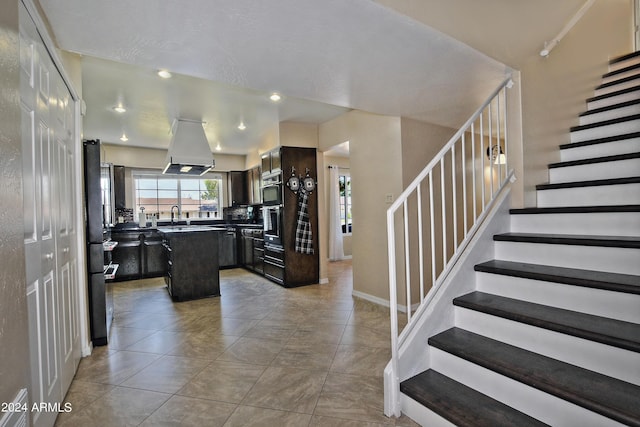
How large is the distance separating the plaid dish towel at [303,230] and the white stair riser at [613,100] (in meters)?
3.40

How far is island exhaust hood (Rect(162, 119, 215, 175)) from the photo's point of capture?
447 centimetres

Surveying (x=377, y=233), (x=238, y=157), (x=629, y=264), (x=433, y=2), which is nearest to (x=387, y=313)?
(x=377, y=233)

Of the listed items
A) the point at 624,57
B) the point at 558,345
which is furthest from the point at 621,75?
the point at 558,345

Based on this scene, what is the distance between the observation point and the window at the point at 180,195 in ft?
21.4

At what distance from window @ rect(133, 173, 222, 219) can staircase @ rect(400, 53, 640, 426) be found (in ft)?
20.7

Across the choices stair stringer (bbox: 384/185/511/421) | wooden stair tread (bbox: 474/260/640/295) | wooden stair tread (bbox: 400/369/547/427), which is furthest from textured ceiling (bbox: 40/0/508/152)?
wooden stair tread (bbox: 400/369/547/427)

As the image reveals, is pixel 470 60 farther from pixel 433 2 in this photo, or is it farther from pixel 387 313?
pixel 387 313

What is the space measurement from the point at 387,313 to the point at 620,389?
2272 millimetres

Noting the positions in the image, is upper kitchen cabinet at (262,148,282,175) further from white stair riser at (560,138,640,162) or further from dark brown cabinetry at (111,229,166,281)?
white stair riser at (560,138,640,162)

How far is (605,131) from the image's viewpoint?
8.47ft

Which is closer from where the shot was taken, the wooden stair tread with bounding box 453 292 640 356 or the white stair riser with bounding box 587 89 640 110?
the wooden stair tread with bounding box 453 292 640 356

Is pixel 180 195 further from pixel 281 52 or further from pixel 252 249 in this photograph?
pixel 281 52

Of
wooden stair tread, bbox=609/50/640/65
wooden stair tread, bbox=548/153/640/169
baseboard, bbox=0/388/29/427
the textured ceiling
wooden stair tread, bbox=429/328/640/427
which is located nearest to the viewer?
baseboard, bbox=0/388/29/427

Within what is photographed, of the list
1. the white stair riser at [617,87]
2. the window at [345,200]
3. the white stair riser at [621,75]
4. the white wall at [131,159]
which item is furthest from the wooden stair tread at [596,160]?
the white wall at [131,159]
